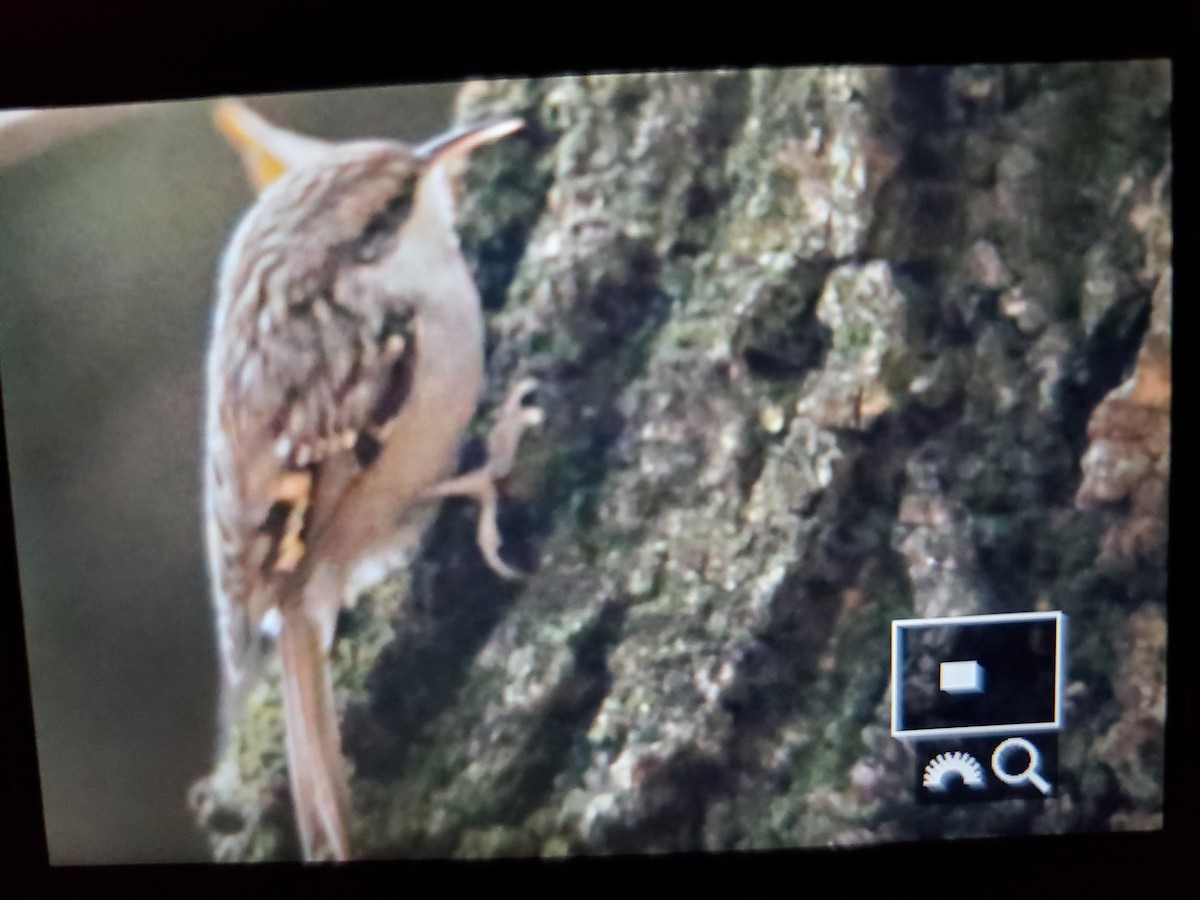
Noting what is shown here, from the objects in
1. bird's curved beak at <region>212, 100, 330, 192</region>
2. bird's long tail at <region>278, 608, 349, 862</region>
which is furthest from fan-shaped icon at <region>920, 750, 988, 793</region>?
bird's curved beak at <region>212, 100, 330, 192</region>

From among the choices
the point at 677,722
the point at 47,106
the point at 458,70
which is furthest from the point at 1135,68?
the point at 47,106

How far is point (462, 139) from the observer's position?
0.76 m

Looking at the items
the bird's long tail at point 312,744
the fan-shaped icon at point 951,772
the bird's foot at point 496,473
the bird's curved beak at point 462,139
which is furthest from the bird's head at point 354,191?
the fan-shaped icon at point 951,772

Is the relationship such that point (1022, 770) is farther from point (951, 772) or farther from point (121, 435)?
point (121, 435)

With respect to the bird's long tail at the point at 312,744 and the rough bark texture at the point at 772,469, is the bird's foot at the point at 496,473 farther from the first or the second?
the bird's long tail at the point at 312,744

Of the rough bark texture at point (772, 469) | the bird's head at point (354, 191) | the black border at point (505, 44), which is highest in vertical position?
the black border at point (505, 44)

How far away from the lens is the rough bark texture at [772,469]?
761mm

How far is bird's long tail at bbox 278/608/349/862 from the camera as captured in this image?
810 millimetres

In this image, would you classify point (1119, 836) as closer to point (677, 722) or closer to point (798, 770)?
point (798, 770)

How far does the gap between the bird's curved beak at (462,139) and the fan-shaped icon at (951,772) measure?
62cm

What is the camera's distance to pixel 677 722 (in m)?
0.81

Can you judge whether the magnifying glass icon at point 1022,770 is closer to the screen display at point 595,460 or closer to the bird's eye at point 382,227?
the screen display at point 595,460

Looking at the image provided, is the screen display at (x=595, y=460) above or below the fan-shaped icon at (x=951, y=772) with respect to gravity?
above

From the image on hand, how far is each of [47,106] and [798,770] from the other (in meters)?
0.81
